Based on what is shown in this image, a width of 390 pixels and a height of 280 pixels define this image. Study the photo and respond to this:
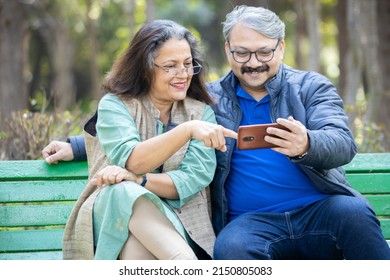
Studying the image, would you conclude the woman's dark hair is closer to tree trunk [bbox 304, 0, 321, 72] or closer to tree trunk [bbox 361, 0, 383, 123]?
tree trunk [bbox 361, 0, 383, 123]

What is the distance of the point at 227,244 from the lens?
142 inches

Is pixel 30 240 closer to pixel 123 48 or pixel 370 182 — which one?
pixel 370 182

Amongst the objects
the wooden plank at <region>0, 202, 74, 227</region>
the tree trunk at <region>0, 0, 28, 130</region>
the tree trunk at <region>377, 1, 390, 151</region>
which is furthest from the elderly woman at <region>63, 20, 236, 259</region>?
the tree trunk at <region>377, 1, 390, 151</region>

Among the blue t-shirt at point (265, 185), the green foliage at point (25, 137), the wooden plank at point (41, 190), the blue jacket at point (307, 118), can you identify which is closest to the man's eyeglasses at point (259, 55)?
the blue jacket at point (307, 118)

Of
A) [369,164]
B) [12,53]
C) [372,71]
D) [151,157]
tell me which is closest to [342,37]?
[12,53]

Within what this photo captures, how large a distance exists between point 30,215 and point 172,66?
1190 millimetres

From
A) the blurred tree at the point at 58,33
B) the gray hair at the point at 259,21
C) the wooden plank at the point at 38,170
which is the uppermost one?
the gray hair at the point at 259,21

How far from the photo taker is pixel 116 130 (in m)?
3.81

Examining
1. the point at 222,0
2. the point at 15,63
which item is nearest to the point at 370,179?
the point at 15,63

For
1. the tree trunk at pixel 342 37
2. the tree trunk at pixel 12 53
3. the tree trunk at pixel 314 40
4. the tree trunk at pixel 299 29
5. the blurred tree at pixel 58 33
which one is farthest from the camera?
the blurred tree at pixel 58 33

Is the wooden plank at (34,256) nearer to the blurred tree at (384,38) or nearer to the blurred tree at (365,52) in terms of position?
the blurred tree at (365,52)

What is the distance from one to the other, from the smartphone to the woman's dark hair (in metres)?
0.66

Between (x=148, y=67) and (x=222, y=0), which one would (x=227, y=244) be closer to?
(x=148, y=67)

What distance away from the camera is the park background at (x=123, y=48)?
19.2 feet
